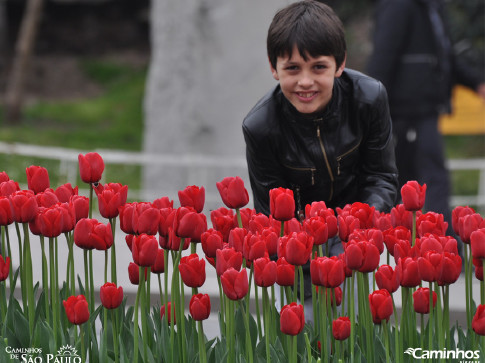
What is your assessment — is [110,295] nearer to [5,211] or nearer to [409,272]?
[5,211]

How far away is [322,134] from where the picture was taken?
3.54 metres

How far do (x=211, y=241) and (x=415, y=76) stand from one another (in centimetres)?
394

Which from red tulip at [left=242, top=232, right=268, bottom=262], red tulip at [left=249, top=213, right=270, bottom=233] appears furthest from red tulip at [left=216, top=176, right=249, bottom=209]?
red tulip at [left=242, top=232, right=268, bottom=262]

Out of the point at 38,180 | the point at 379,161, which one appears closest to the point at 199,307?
the point at 38,180

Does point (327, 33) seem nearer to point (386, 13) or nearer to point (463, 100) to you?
point (386, 13)

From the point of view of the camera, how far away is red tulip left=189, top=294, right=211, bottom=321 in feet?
8.56

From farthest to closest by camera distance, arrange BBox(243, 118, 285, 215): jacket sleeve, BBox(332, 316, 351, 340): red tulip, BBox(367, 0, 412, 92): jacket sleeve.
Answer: BBox(367, 0, 412, 92): jacket sleeve → BBox(243, 118, 285, 215): jacket sleeve → BBox(332, 316, 351, 340): red tulip

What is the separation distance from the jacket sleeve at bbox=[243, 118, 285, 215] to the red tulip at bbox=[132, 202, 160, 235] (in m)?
0.83

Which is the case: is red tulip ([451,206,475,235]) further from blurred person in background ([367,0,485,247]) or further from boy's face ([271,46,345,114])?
blurred person in background ([367,0,485,247])

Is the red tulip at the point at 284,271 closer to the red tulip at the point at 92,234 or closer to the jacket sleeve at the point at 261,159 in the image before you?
the red tulip at the point at 92,234

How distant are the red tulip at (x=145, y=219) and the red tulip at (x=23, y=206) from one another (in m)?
0.28

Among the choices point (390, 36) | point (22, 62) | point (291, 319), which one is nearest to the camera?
point (291, 319)

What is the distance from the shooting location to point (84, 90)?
19.2 meters

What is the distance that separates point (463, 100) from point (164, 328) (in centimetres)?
747
